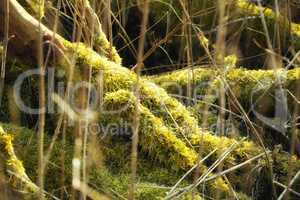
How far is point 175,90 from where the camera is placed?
2.77 meters

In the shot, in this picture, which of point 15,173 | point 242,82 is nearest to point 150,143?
point 15,173

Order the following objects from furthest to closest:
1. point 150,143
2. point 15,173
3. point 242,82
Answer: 1. point 242,82
2. point 150,143
3. point 15,173

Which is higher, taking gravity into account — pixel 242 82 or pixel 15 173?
pixel 242 82

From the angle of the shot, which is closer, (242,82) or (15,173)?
(15,173)

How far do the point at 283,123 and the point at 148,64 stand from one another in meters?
1.20

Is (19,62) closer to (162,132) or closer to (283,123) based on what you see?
A: (162,132)

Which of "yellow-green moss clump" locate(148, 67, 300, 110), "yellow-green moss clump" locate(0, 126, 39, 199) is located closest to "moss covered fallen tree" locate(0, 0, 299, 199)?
"yellow-green moss clump" locate(0, 126, 39, 199)

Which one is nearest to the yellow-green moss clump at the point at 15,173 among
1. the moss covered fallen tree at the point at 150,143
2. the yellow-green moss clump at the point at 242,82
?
the moss covered fallen tree at the point at 150,143

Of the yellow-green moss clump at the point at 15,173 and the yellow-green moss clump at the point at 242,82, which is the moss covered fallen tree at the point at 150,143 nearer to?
the yellow-green moss clump at the point at 15,173

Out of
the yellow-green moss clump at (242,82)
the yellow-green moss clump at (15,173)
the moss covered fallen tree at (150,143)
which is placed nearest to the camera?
the yellow-green moss clump at (15,173)

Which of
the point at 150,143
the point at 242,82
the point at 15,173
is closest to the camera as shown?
the point at 15,173

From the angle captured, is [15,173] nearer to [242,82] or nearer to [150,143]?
[150,143]

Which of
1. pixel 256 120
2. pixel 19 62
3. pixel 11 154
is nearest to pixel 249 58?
pixel 256 120

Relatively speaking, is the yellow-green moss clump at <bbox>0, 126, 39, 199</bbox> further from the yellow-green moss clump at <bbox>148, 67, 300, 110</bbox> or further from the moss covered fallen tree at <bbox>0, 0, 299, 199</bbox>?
the yellow-green moss clump at <bbox>148, 67, 300, 110</bbox>
